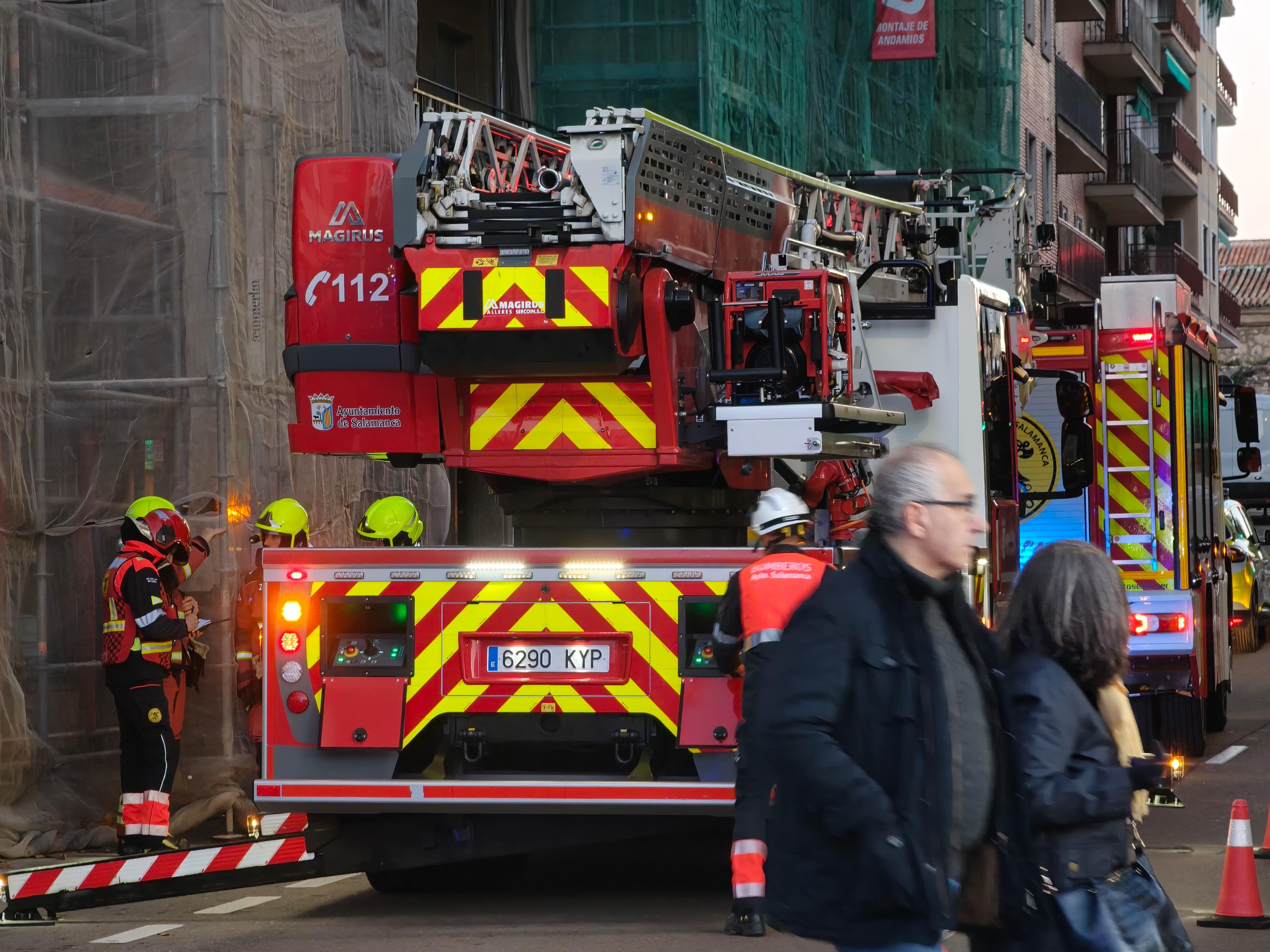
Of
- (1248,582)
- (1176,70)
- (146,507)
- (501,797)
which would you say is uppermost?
(1176,70)

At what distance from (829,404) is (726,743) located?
142 cm

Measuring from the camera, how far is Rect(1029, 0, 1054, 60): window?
133ft

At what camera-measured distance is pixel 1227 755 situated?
14.3 m

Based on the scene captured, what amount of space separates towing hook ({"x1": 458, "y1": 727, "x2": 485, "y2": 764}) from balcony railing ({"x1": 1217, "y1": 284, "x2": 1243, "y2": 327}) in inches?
Result: 2430

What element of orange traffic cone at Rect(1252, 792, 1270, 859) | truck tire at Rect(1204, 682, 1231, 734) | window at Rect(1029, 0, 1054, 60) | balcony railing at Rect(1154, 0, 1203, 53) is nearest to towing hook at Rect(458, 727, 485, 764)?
orange traffic cone at Rect(1252, 792, 1270, 859)

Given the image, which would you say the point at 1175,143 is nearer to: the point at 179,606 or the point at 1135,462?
the point at 1135,462

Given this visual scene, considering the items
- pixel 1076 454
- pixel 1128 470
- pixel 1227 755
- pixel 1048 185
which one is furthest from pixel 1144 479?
pixel 1048 185

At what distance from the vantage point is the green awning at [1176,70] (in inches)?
2190

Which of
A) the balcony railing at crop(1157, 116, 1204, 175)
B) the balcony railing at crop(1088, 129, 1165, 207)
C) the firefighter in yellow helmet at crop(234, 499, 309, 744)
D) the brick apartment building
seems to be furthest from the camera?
the balcony railing at crop(1157, 116, 1204, 175)

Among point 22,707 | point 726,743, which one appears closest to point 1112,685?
point 726,743

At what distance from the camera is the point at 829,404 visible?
822 cm

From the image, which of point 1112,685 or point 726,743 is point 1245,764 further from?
point 1112,685

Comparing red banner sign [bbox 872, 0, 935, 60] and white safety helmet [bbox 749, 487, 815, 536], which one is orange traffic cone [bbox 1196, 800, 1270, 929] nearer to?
white safety helmet [bbox 749, 487, 815, 536]

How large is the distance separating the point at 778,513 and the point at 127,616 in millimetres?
4352
